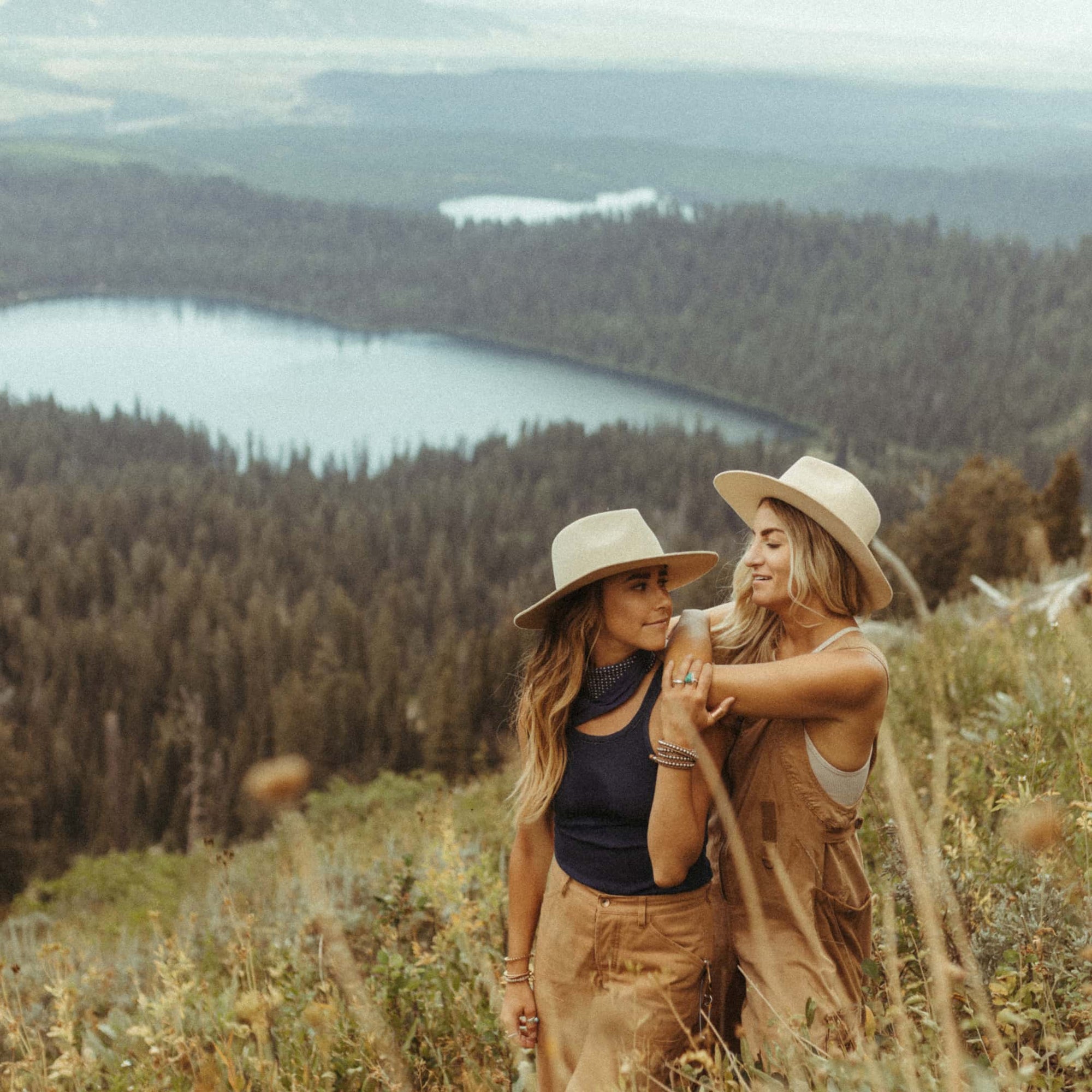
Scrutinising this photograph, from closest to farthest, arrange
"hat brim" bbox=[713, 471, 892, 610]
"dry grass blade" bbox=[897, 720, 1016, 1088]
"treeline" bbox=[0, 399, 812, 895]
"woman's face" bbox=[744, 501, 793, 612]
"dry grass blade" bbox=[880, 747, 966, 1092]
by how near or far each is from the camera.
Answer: "dry grass blade" bbox=[880, 747, 966, 1092], "dry grass blade" bbox=[897, 720, 1016, 1088], "hat brim" bbox=[713, 471, 892, 610], "woman's face" bbox=[744, 501, 793, 612], "treeline" bbox=[0, 399, 812, 895]

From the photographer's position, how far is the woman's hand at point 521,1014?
386cm

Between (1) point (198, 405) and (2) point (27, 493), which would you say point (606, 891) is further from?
(1) point (198, 405)

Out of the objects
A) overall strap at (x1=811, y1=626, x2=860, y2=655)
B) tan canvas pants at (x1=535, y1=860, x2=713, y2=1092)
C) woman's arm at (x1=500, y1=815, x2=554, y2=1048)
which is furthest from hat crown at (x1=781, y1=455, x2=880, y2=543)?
woman's arm at (x1=500, y1=815, x2=554, y2=1048)

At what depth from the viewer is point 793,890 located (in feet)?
11.8

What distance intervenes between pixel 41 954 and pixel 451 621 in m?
89.2

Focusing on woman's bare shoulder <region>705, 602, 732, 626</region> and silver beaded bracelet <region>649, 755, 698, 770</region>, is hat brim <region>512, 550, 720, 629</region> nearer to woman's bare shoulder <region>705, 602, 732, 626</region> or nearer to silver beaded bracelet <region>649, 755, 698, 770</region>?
woman's bare shoulder <region>705, 602, 732, 626</region>

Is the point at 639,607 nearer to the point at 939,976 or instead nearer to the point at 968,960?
the point at 968,960

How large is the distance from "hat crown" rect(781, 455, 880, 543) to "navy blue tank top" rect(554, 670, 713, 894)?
2.45 ft

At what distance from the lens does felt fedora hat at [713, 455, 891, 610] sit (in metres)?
3.57

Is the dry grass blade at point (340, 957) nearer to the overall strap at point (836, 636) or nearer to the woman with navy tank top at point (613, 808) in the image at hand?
the woman with navy tank top at point (613, 808)

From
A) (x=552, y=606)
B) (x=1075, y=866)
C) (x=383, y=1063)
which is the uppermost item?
(x=552, y=606)

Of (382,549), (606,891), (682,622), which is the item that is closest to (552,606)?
(682,622)

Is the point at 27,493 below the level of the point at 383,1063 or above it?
below

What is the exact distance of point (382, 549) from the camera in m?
114
